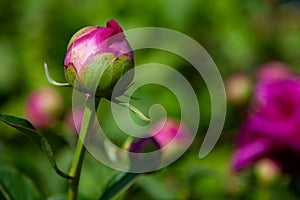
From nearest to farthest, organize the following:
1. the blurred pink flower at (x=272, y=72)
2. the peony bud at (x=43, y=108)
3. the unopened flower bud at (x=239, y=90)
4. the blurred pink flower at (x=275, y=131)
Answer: the blurred pink flower at (x=275, y=131) < the peony bud at (x=43, y=108) < the unopened flower bud at (x=239, y=90) < the blurred pink flower at (x=272, y=72)

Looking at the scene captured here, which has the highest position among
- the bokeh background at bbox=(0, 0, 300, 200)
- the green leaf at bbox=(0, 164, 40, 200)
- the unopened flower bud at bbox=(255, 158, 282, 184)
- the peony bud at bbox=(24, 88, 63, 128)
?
the green leaf at bbox=(0, 164, 40, 200)

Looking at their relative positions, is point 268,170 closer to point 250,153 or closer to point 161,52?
point 250,153

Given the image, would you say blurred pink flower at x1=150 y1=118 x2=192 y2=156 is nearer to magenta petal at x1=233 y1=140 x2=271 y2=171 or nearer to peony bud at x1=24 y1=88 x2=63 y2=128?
magenta petal at x1=233 y1=140 x2=271 y2=171

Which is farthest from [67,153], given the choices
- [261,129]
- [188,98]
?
[188,98]

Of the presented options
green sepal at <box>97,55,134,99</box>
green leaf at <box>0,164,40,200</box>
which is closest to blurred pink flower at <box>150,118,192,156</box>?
green leaf at <box>0,164,40,200</box>

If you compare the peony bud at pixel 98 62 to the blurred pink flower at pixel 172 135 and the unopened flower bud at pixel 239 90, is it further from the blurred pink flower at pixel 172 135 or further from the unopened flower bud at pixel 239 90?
the unopened flower bud at pixel 239 90

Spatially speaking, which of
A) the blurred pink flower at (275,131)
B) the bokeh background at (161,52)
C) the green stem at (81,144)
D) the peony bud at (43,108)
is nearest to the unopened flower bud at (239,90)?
the bokeh background at (161,52)

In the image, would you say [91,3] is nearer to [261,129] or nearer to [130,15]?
[130,15]
